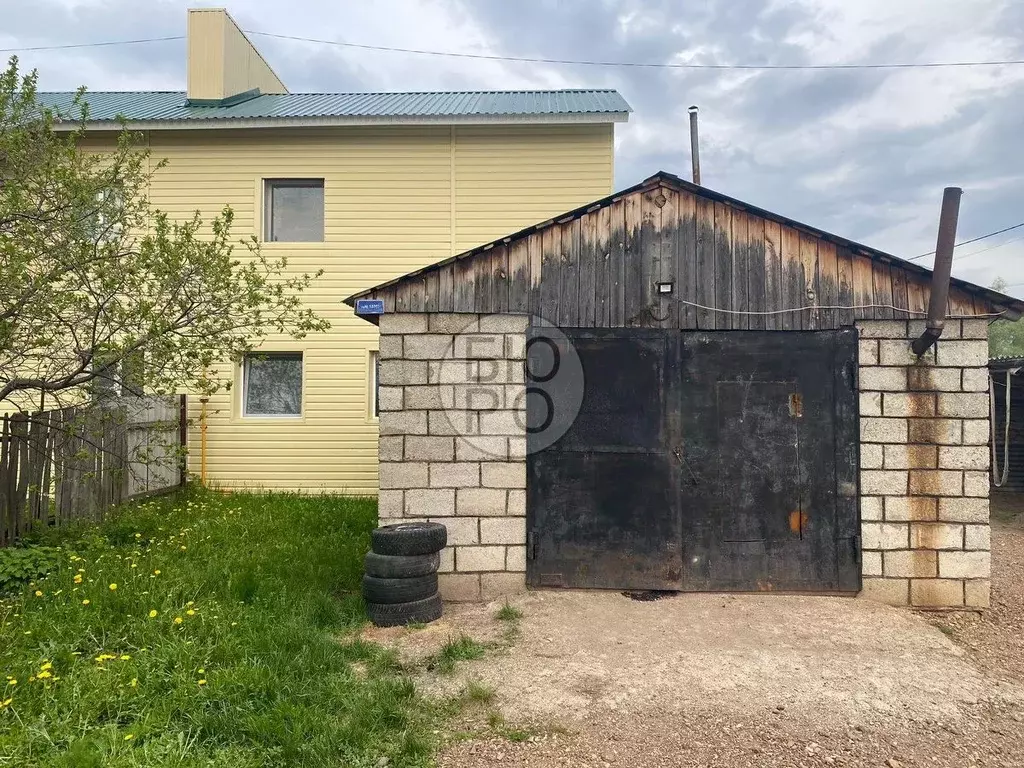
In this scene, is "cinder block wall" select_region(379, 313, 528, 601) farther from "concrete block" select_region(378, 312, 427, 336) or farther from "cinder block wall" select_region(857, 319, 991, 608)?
"cinder block wall" select_region(857, 319, 991, 608)

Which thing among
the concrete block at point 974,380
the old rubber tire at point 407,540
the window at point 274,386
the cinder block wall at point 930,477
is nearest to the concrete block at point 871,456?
the cinder block wall at point 930,477

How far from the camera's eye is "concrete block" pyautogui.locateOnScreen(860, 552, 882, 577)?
5.40m

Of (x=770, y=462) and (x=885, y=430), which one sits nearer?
(x=885, y=430)

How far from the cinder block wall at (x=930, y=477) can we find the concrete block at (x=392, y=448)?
4493 millimetres

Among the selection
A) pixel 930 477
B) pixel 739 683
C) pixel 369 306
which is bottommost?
pixel 739 683

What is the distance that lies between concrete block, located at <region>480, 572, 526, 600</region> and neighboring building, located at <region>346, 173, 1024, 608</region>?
0.02 m

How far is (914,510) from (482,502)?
4.14 meters

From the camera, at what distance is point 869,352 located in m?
5.48

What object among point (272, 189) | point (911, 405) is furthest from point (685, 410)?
point (272, 189)

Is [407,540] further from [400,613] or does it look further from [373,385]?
[373,385]

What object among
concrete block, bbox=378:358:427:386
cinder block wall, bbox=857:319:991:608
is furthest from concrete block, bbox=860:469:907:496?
concrete block, bbox=378:358:427:386

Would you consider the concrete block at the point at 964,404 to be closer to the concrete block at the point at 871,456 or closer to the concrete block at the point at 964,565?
the concrete block at the point at 871,456

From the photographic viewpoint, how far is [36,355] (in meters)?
5.55

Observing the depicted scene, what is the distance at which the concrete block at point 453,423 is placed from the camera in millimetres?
5629
